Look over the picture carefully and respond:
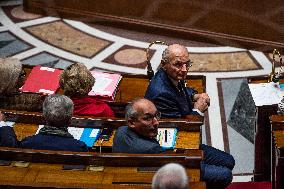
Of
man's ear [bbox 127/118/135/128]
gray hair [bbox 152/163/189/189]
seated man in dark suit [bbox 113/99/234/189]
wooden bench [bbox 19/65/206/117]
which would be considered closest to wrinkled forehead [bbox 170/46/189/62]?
wooden bench [bbox 19/65/206/117]

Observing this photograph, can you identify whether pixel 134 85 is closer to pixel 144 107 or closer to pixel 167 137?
pixel 167 137

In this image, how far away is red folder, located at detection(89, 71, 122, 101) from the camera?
4641 mm

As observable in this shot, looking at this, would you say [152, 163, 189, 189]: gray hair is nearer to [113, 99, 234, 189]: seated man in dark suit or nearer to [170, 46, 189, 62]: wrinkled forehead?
[113, 99, 234, 189]: seated man in dark suit

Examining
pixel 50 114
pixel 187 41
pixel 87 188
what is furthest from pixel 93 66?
pixel 87 188

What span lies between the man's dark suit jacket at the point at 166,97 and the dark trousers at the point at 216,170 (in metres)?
0.38

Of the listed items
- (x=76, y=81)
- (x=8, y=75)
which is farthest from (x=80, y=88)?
(x=8, y=75)

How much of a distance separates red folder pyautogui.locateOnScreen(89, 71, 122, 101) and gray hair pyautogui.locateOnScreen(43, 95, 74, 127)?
1017mm

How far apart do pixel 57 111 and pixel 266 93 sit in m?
1.76

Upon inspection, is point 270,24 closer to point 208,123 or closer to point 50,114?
point 208,123

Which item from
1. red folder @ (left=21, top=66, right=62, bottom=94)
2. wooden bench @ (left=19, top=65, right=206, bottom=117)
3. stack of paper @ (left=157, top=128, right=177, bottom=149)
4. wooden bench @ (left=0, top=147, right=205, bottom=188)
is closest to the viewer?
wooden bench @ (left=0, top=147, right=205, bottom=188)

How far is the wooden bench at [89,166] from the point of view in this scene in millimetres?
3262

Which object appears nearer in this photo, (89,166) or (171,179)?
(171,179)

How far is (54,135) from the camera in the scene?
357 cm

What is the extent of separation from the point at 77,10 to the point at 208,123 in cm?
309
